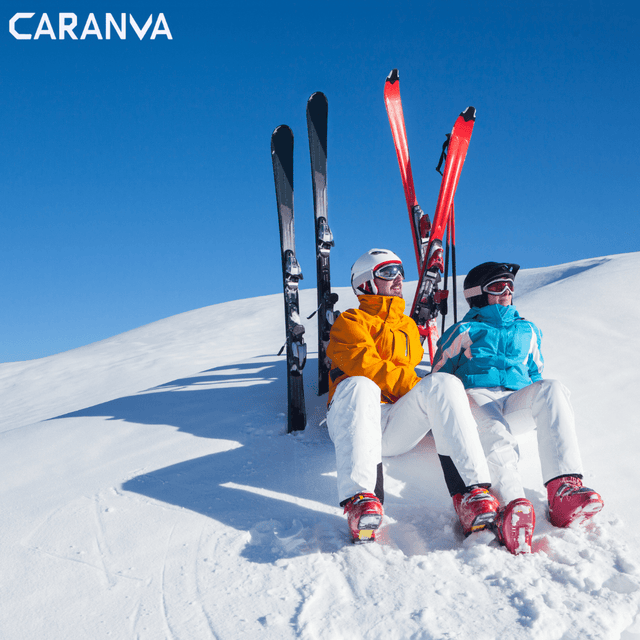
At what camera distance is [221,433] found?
2.98m

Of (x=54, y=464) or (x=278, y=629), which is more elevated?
(x=54, y=464)

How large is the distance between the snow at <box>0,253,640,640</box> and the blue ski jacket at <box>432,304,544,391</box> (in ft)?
1.44

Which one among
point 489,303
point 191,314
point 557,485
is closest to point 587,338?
point 489,303

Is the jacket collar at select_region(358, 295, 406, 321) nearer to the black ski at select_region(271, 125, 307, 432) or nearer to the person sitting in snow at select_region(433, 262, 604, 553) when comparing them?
the person sitting in snow at select_region(433, 262, 604, 553)

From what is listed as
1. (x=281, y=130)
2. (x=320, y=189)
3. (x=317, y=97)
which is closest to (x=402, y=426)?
(x=320, y=189)

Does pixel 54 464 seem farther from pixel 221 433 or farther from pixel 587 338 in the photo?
pixel 587 338

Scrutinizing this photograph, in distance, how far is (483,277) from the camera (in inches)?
106

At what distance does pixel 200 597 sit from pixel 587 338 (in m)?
4.13

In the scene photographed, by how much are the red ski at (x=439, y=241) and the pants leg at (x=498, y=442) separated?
1156mm

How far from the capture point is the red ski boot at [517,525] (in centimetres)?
181

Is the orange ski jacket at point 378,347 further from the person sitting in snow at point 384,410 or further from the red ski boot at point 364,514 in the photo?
the red ski boot at point 364,514

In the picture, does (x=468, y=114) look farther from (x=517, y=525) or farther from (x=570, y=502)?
(x=517, y=525)

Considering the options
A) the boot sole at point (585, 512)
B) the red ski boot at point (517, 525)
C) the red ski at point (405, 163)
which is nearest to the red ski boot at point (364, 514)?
the red ski boot at point (517, 525)

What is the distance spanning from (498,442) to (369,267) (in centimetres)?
119
